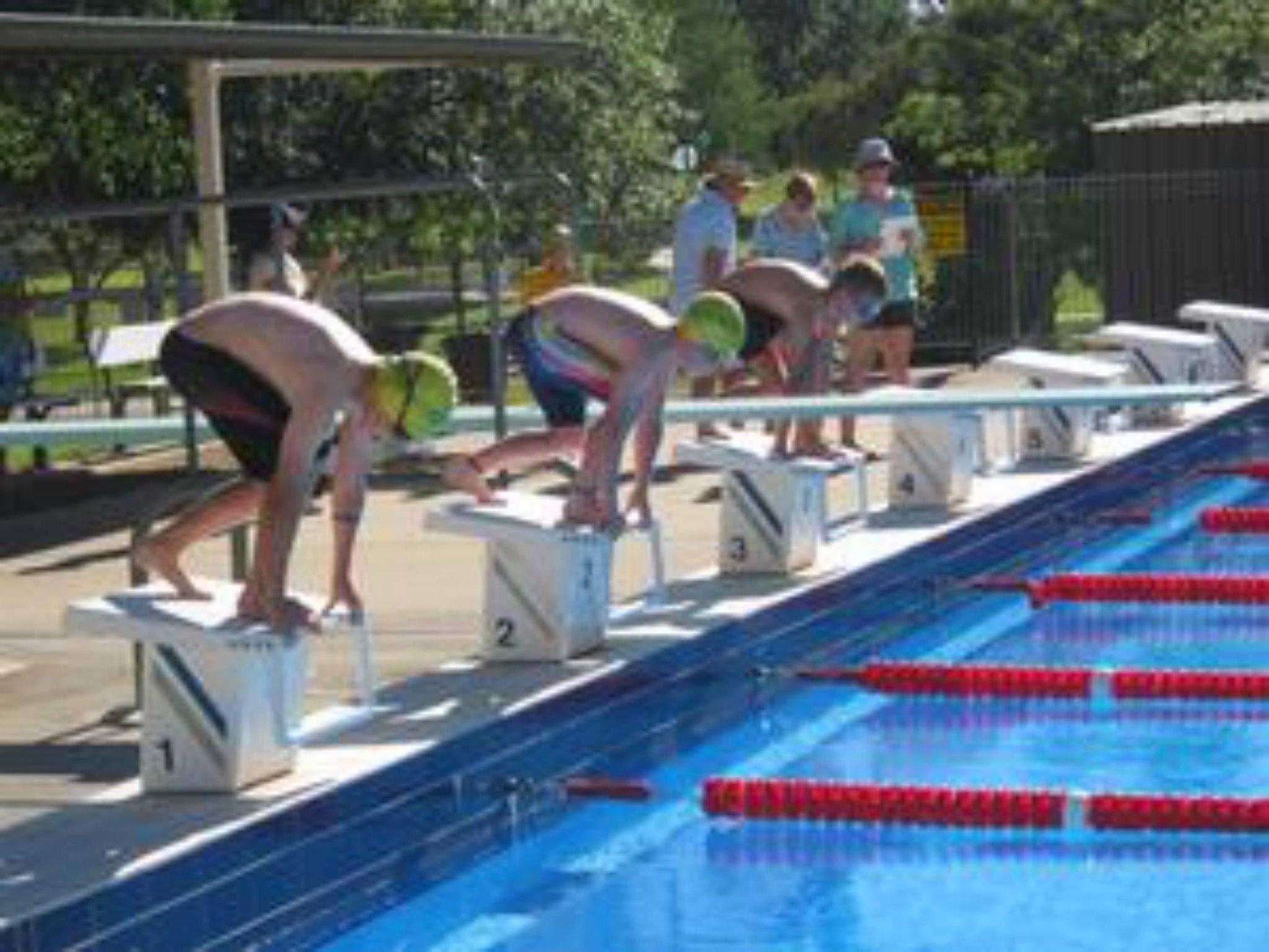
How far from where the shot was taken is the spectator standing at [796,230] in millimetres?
13938

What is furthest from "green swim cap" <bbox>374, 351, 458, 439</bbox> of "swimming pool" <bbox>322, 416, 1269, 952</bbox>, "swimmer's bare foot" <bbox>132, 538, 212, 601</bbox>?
"swimming pool" <bbox>322, 416, 1269, 952</bbox>

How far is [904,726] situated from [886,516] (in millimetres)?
2959

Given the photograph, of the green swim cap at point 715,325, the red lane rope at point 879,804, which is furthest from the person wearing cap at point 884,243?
the red lane rope at point 879,804

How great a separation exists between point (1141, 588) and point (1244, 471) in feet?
12.8

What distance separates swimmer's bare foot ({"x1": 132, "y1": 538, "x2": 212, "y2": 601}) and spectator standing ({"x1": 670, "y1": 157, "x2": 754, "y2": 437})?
602 cm

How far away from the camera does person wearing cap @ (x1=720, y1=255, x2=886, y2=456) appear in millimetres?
10312

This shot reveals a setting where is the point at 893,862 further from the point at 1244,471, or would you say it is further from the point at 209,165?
the point at 1244,471

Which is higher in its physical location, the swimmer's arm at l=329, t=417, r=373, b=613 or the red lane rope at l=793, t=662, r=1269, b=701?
the swimmer's arm at l=329, t=417, r=373, b=613

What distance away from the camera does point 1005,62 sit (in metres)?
31.8

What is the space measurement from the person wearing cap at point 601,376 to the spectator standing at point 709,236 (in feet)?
12.8

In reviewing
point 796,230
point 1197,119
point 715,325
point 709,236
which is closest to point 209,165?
point 709,236

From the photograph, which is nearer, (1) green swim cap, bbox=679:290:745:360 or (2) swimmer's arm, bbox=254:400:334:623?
(2) swimmer's arm, bbox=254:400:334:623

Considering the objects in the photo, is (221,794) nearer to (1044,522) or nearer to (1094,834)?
(1094,834)

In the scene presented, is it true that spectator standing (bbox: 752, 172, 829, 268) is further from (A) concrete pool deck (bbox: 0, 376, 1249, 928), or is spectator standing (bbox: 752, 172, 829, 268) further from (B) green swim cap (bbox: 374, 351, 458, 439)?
(B) green swim cap (bbox: 374, 351, 458, 439)
